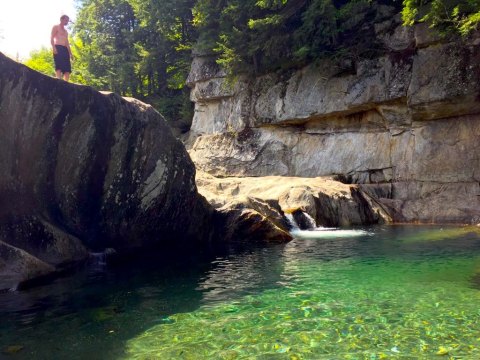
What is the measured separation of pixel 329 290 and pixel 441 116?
669 inches

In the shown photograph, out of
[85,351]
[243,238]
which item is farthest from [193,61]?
[85,351]

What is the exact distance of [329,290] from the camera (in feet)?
27.9

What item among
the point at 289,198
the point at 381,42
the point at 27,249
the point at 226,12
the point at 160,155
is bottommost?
the point at 27,249

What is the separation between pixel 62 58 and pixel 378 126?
17.2m

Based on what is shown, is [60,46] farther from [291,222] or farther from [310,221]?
[310,221]

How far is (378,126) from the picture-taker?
2470 centimetres

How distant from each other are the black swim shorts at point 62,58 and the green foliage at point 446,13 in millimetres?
13763

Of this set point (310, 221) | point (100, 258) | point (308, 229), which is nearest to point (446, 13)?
point (310, 221)

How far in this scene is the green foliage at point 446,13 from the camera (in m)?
17.9

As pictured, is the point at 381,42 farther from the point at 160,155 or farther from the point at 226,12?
the point at 160,155

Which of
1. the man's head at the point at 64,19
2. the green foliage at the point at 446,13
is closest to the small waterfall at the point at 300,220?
the green foliage at the point at 446,13

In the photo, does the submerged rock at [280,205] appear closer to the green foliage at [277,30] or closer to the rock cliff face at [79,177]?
the rock cliff face at [79,177]

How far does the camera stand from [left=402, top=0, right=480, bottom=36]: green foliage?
58.6 feet

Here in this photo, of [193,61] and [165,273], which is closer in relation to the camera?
[165,273]
